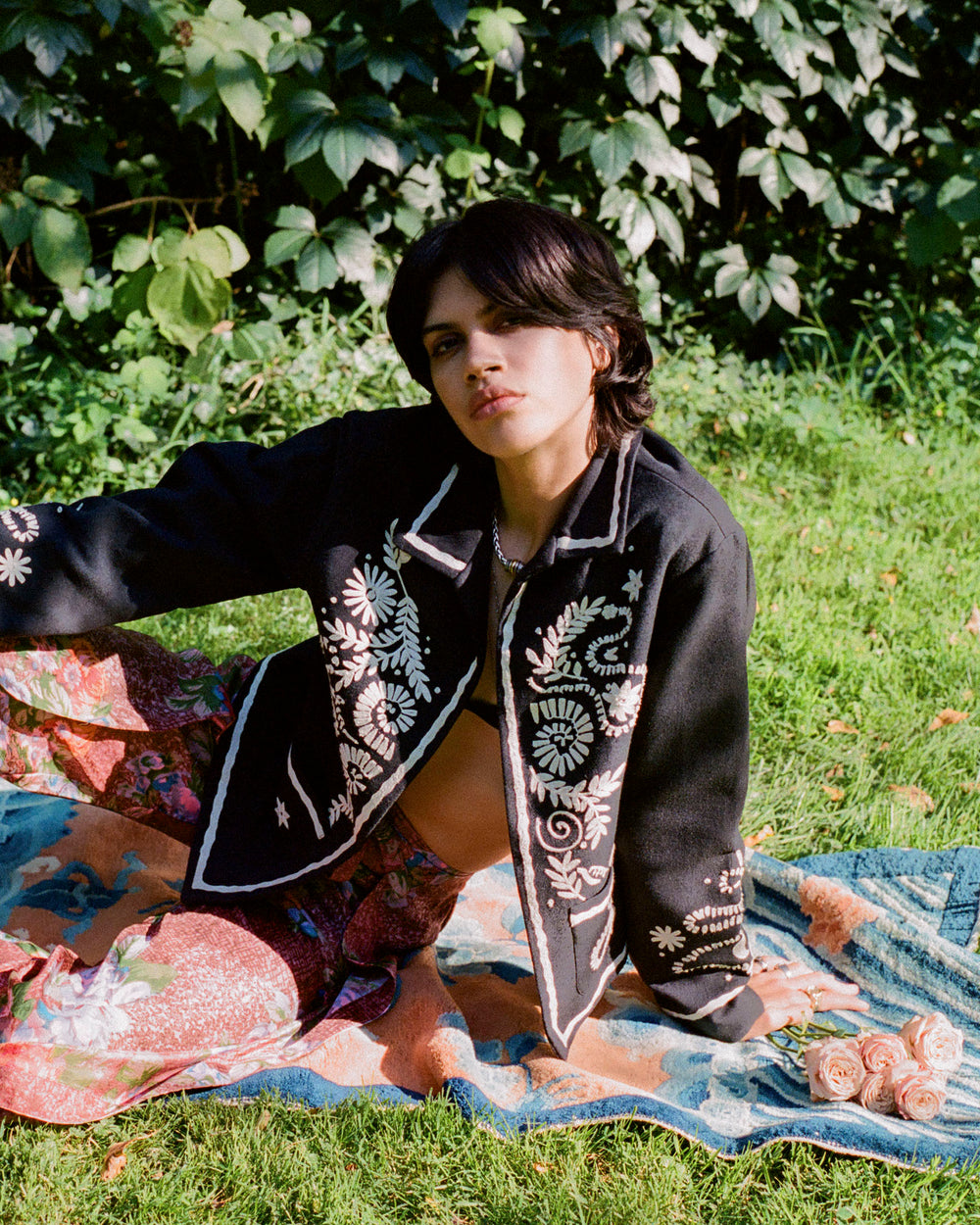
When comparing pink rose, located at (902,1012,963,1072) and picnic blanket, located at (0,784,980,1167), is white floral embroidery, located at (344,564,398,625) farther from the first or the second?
pink rose, located at (902,1012,963,1072)

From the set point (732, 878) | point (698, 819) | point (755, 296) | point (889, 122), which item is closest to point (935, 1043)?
point (732, 878)

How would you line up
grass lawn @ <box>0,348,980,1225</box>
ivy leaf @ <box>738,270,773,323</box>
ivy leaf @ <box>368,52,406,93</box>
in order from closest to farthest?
grass lawn @ <box>0,348,980,1225</box>
ivy leaf @ <box>368,52,406,93</box>
ivy leaf @ <box>738,270,773,323</box>

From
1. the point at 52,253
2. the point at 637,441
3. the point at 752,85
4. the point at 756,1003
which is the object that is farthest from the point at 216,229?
the point at 756,1003

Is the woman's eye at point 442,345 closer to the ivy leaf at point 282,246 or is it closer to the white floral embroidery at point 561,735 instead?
the white floral embroidery at point 561,735

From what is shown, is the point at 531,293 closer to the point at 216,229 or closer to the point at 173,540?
the point at 173,540

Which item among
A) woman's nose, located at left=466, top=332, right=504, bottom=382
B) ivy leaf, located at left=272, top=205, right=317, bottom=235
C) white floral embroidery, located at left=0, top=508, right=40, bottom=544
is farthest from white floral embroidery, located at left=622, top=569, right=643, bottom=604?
ivy leaf, located at left=272, top=205, right=317, bottom=235

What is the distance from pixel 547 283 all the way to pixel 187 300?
2472mm

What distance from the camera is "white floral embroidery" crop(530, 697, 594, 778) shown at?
1.89m

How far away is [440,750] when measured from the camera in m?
2.05

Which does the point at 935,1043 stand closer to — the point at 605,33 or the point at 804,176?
the point at 605,33

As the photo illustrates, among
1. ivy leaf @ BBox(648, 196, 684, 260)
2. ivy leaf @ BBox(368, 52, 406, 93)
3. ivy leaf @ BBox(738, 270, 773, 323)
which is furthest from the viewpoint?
ivy leaf @ BBox(738, 270, 773, 323)

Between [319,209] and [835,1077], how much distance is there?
357 cm

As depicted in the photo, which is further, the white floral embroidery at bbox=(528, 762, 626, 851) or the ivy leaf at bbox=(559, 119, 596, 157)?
the ivy leaf at bbox=(559, 119, 596, 157)

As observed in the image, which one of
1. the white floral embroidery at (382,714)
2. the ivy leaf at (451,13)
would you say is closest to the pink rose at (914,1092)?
the white floral embroidery at (382,714)
